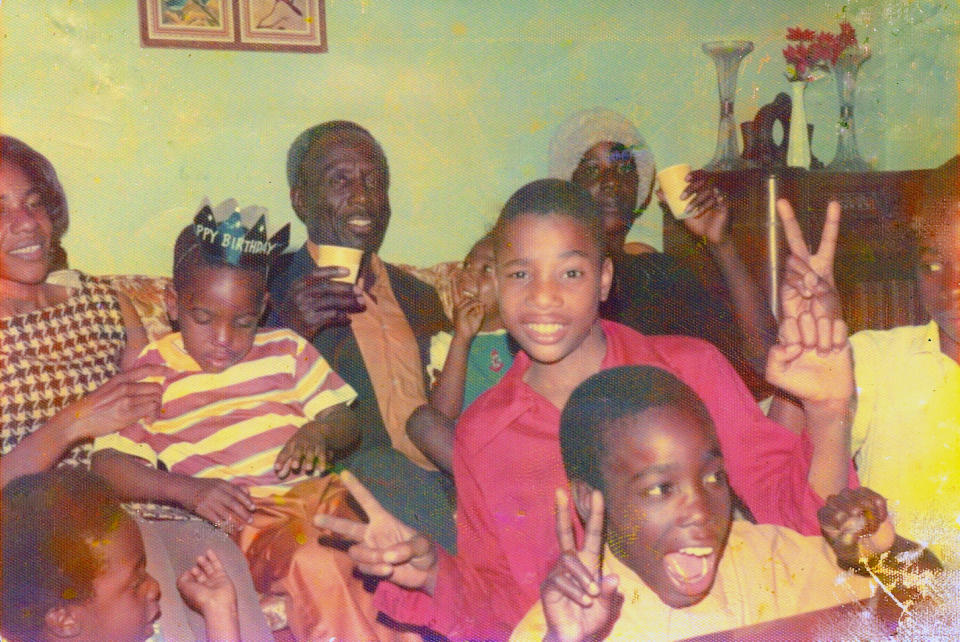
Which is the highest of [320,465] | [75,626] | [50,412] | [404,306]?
[404,306]

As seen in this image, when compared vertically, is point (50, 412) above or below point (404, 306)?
below

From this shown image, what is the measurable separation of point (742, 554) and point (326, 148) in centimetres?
107

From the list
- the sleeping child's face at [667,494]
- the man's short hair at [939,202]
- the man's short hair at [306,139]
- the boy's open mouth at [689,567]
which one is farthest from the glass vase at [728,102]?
the boy's open mouth at [689,567]

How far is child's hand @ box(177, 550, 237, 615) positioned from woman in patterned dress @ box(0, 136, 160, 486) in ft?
0.96

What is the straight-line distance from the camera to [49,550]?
130 centimetres

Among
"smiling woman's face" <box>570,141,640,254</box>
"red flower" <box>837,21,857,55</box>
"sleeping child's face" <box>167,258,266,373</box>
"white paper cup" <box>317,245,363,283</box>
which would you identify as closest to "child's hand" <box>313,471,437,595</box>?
"sleeping child's face" <box>167,258,266,373</box>

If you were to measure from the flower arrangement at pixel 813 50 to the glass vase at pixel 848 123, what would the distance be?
0.17 ft

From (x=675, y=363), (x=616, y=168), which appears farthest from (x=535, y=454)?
(x=616, y=168)

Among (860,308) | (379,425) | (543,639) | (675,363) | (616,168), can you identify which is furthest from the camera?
(860,308)

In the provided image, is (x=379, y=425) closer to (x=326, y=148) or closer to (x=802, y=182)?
(x=326, y=148)

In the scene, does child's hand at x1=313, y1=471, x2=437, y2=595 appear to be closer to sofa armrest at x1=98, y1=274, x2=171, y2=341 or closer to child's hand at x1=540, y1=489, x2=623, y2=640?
child's hand at x1=540, y1=489, x2=623, y2=640

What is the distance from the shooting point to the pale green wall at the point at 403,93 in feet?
5.16

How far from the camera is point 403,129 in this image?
1828 mm

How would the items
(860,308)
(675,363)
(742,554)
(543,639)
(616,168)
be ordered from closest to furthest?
(543,639)
(742,554)
(675,363)
(616,168)
(860,308)
